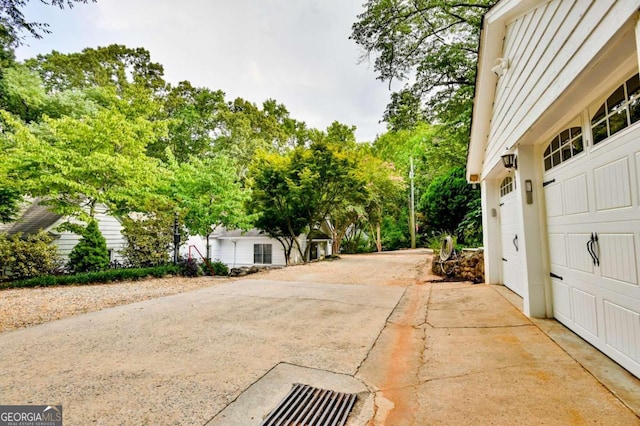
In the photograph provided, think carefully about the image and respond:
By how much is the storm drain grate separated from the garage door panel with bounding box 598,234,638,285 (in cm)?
226

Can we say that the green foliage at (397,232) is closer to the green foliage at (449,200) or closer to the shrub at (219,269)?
the green foliage at (449,200)

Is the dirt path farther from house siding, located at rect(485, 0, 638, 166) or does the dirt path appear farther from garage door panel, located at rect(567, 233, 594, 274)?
house siding, located at rect(485, 0, 638, 166)

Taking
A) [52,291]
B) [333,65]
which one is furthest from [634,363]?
[333,65]

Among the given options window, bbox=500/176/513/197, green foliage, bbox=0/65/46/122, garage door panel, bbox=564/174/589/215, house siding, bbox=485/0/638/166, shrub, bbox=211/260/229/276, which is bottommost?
shrub, bbox=211/260/229/276

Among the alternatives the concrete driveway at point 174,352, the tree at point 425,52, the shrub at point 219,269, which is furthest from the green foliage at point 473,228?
the shrub at point 219,269

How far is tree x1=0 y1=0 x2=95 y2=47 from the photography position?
4137 millimetres

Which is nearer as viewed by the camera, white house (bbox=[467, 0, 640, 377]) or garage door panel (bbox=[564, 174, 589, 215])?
white house (bbox=[467, 0, 640, 377])

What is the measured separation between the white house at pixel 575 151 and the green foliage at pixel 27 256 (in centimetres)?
1154

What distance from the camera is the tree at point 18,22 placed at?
414 cm

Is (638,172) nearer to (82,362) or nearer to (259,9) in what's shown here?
(82,362)

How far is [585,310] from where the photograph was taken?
2.79 metres

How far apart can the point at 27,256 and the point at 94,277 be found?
5.82ft

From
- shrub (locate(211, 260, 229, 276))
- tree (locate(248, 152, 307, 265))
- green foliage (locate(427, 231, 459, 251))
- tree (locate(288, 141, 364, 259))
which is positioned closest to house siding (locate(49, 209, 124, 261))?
shrub (locate(211, 260, 229, 276))

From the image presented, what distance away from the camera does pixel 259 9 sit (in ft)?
34.8
